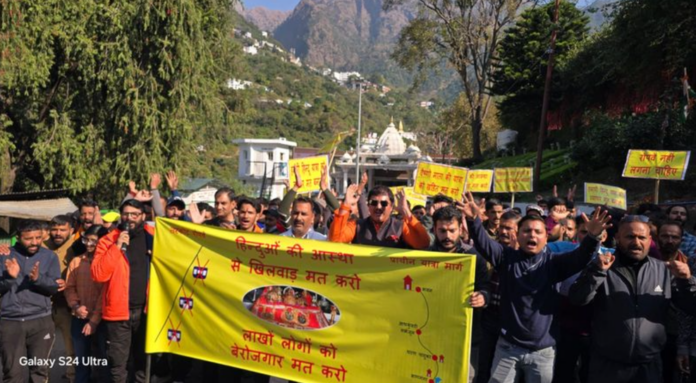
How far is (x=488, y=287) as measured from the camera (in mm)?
4195

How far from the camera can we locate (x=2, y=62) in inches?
515

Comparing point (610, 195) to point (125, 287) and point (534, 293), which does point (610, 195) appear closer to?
point (534, 293)

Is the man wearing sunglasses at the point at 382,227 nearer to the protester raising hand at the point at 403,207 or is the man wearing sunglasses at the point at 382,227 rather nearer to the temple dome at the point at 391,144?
the protester raising hand at the point at 403,207

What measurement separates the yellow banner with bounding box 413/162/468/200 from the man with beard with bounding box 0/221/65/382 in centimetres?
619

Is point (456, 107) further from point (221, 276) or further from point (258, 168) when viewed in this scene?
point (221, 276)

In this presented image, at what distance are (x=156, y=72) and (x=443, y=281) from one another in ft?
40.6

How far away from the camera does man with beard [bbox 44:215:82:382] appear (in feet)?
18.1

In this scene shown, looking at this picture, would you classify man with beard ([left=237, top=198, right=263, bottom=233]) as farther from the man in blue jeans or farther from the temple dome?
the temple dome

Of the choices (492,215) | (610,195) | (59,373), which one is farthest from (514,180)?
(59,373)

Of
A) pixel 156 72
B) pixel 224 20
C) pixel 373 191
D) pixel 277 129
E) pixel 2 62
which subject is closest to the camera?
pixel 373 191

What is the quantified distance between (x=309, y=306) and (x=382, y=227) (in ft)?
2.99

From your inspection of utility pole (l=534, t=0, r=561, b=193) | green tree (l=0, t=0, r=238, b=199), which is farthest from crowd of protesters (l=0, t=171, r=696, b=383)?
utility pole (l=534, t=0, r=561, b=193)

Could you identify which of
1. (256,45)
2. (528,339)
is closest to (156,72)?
(528,339)

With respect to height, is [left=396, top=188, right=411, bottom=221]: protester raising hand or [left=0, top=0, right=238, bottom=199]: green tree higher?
[left=0, top=0, right=238, bottom=199]: green tree
